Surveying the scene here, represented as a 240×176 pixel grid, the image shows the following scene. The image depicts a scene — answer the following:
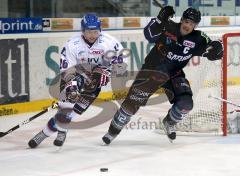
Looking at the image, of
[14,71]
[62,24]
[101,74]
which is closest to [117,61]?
[101,74]

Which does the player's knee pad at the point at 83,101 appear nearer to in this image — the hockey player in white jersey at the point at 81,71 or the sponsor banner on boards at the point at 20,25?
the hockey player in white jersey at the point at 81,71

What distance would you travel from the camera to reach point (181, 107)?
598 centimetres

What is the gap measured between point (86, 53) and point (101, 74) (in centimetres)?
23

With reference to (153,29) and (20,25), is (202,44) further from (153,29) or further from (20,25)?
(20,25)

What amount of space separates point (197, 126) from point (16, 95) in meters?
2.46

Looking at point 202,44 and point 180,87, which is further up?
point 202,44

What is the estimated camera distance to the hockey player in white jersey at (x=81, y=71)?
573 centimetres

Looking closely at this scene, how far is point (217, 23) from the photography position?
37.0 ft

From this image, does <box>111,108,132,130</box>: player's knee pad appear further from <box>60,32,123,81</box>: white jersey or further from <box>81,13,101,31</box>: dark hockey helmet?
<box>81,13,101,31</box>: dark hockey helmet

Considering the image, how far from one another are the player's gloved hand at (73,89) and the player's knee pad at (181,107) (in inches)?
34.5

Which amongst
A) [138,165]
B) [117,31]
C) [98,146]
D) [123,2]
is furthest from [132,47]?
[138,165]

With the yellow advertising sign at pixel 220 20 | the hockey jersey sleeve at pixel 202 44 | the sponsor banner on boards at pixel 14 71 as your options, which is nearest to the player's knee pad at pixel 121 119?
the hockey jersey sleeve at pixel 202 44

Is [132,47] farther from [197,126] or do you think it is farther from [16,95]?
[197,126]

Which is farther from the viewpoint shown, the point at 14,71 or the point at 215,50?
the point at 14,71
